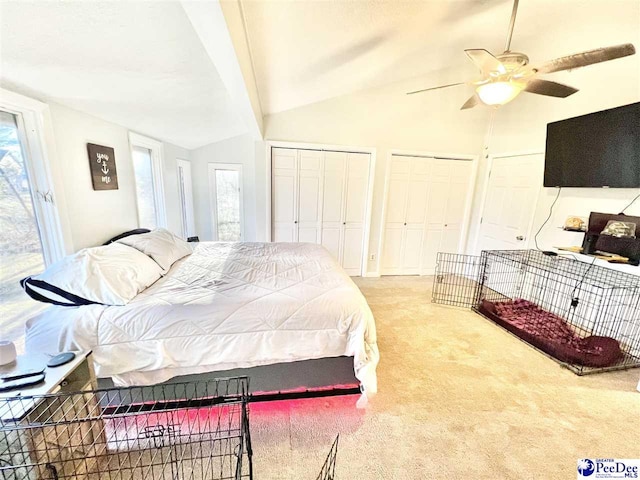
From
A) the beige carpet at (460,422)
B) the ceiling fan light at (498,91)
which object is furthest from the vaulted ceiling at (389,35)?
the beige carpet at (460,422)

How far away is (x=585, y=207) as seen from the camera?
9.35 ft

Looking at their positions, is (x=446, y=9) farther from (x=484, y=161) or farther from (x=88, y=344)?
(x=88, y=344)

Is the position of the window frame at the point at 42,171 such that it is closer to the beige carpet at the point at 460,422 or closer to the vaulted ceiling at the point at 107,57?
the vaulted ceiling at the point at 107,57

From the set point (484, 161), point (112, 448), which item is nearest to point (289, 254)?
point (112, 448)

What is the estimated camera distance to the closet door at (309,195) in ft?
12.7

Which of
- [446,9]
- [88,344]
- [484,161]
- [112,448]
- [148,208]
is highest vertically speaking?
[446,9]

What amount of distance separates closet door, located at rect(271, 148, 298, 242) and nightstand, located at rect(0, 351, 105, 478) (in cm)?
282

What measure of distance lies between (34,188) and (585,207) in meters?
4.81

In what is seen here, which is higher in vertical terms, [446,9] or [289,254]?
[446,9]

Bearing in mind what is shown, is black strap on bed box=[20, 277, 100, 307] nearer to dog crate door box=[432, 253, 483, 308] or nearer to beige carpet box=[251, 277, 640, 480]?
beige carpet box=[251, 277, 640, 480]

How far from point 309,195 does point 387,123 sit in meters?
1.54


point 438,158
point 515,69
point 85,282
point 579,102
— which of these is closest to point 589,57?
point 515,69

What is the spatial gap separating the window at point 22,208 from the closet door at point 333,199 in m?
2.93

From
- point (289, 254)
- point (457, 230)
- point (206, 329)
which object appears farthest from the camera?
point (457, 230)
